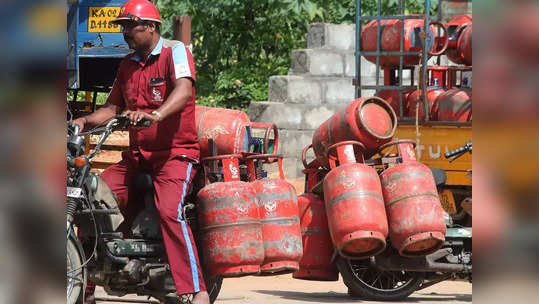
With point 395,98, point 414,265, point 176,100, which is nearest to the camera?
point 176,100

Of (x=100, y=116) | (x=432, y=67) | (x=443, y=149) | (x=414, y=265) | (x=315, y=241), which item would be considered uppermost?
(x=100, y=116)

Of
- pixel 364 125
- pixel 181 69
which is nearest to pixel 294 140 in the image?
pixel 364 125

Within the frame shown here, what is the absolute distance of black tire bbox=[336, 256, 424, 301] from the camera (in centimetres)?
732

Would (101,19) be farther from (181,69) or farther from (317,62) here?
(181,69)

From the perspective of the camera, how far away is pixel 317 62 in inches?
568

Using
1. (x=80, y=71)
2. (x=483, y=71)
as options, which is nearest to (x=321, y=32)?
(x=80, y=71)

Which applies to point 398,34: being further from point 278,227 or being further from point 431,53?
point 278,227

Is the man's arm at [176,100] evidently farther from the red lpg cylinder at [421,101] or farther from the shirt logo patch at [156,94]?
the red lpg cylinder at [421,101]

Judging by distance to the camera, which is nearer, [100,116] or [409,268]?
[100,116]

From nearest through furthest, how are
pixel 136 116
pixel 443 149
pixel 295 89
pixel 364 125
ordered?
pixel 136 116
pixel 364 125
pixel 443 149
pixel 295 89

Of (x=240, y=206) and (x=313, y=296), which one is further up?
(x=240, y=206)

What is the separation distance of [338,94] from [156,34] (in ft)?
29.7

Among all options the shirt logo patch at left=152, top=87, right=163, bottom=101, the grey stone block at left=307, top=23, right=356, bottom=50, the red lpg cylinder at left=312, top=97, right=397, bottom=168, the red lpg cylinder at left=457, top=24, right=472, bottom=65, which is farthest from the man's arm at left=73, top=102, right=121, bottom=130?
the grey stone block at left=307, top=23, right=356, bottom=50

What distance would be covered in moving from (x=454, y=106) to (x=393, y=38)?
1.08 meters
